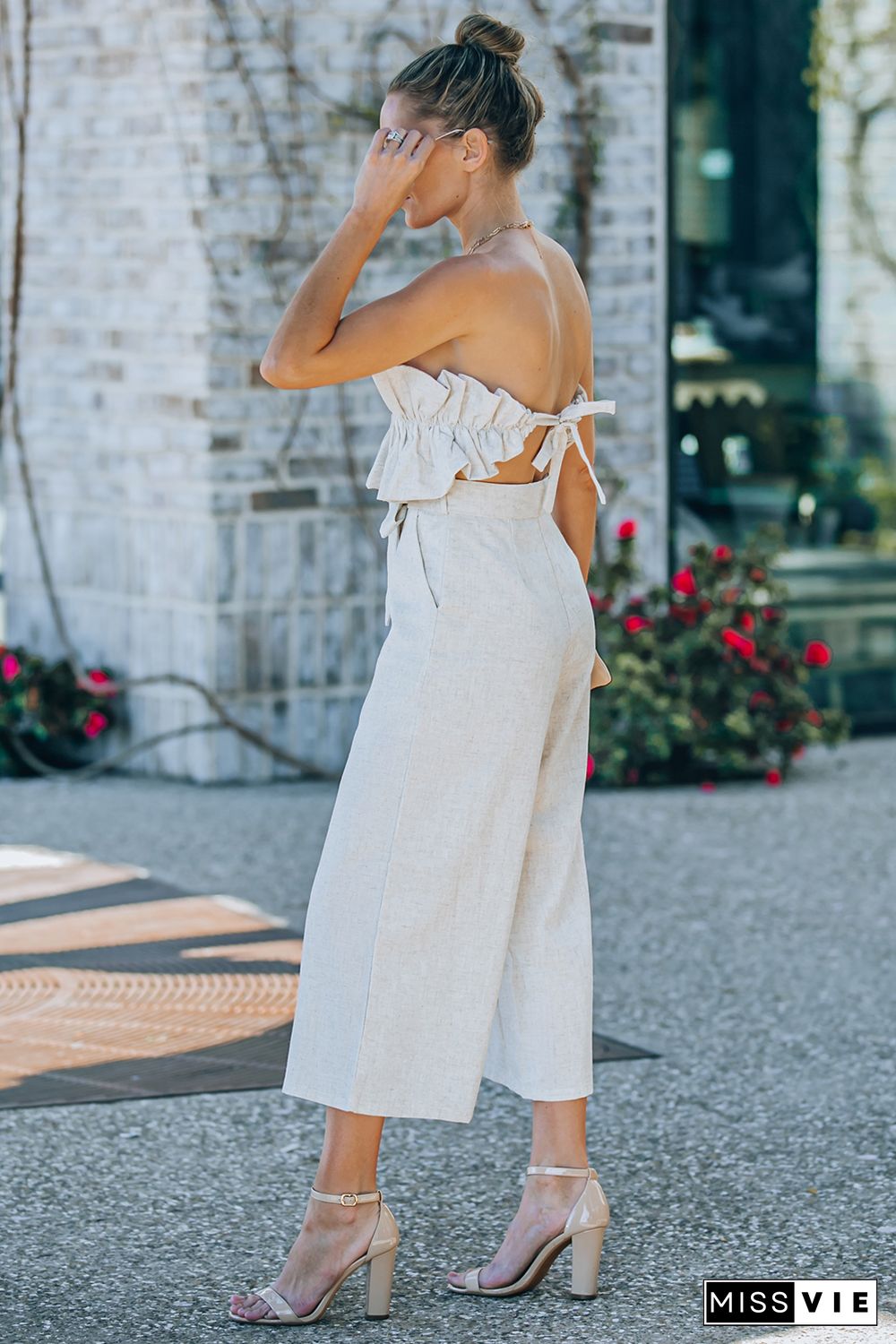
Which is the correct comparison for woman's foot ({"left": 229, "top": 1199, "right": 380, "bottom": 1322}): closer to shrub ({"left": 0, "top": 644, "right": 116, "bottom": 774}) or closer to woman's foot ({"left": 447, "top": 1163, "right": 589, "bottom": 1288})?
woman's foot ({"left": 447, "top": 1163, "right": 589, "bottom": 1288})

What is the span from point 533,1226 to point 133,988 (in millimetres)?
1927

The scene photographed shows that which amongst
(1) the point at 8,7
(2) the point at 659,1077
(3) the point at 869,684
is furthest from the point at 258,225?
(2) the point at 659,1077

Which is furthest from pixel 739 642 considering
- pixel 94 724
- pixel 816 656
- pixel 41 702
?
pixel 41 702

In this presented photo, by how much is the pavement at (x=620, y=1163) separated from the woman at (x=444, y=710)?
152 millimetres

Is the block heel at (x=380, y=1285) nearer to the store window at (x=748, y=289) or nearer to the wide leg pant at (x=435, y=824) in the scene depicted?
the wide leg pant at (x=435, y=824)

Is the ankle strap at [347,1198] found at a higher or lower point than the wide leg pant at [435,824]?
lower

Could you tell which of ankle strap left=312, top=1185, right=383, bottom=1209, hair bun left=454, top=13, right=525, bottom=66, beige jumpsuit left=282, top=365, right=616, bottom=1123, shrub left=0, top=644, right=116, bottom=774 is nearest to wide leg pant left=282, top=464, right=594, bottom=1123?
beige jumpsuit left=282, top=365, right=616, bottom=1123

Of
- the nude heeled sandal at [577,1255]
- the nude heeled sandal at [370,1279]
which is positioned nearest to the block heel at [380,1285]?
the nude heeled sandal at [370,1279]

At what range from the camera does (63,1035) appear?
461 centimetres

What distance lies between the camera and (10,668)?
7.77m

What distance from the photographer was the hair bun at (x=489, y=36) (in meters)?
3.20

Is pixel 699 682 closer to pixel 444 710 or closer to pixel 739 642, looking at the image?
pixel 739 642

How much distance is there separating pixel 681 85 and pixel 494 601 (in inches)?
222

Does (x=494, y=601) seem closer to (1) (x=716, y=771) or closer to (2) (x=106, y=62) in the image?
(1) (x=716, y=771)
